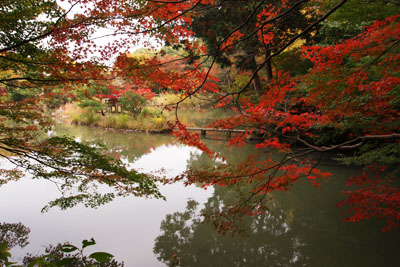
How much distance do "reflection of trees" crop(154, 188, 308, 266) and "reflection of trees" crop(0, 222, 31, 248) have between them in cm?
189

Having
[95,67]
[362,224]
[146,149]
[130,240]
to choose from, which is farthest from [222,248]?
[146,149]

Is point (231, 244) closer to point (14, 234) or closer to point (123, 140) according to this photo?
point (14, 234)

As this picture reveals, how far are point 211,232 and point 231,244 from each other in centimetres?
42

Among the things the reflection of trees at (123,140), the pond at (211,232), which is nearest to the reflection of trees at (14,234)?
the pond at (211,232)

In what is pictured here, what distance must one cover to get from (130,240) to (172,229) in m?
0.64

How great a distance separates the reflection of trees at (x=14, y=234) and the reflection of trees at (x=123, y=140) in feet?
13.6

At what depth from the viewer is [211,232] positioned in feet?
12.6

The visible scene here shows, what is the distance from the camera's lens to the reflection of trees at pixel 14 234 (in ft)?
11.6

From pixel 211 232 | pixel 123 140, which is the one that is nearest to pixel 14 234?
pixel 211 232

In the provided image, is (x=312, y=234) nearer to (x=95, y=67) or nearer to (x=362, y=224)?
(x=362, y=224)

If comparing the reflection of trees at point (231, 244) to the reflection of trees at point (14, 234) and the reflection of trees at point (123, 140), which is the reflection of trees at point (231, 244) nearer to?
the reflection of trees at point (14, 234)

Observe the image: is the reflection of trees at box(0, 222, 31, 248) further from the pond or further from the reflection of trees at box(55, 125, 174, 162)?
the reflection of trees at box(55, 125, 174, 162)

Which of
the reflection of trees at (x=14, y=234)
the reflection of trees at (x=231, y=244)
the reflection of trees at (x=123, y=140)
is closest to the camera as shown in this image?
the reflection of trees at (x=231, y=244)

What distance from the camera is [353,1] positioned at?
5.05 metres
